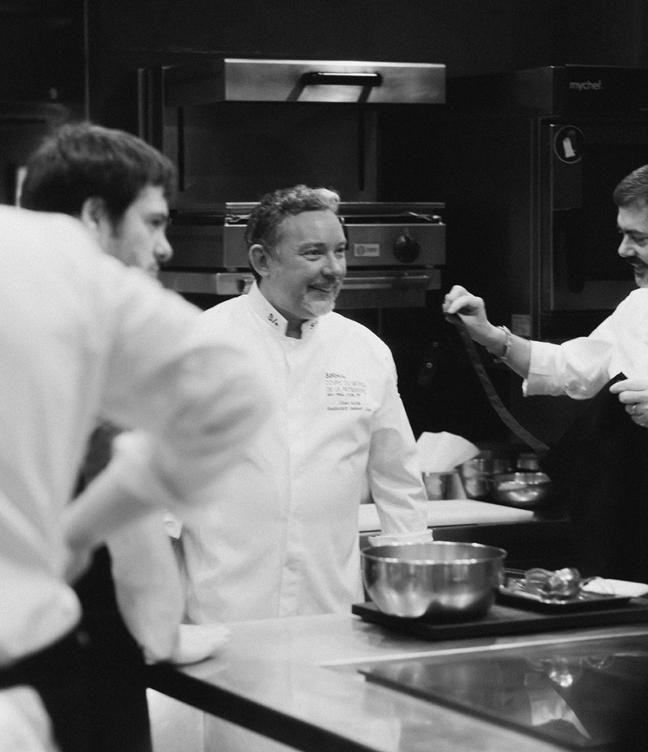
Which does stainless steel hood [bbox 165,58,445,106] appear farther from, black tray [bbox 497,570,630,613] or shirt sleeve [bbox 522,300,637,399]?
black tray [bbox 497,570,630,613]

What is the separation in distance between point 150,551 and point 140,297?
2.32ft

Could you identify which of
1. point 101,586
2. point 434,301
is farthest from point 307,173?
point 101,586

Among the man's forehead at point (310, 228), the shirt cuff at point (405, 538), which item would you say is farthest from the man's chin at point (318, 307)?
the shirt cuff at point (405, 538)

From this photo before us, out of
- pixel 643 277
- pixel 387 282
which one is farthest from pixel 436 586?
pixel 387 282

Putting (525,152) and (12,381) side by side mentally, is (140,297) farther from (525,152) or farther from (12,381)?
(525,152)

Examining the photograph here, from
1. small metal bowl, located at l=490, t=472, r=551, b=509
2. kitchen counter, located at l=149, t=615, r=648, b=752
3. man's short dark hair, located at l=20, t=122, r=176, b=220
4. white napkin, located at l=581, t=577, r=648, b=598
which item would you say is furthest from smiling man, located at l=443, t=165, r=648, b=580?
man's short dark hair, located at l=20, t=122, r=176, b=220

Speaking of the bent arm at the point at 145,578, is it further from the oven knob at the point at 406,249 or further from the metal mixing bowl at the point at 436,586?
the oven knob at the point at 406,249

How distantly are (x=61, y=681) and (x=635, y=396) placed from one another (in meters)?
1.97

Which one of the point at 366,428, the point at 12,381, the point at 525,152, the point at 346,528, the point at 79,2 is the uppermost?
the point at 79,2

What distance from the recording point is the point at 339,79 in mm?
4059

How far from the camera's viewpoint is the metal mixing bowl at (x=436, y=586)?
2.46 metres

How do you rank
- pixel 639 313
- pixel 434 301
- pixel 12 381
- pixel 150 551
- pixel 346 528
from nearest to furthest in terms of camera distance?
pixel 12 381
pixel 150 551
pixel 346 528
pixel 639 313
pixel 434 301

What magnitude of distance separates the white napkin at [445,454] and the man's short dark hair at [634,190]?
3.05ft

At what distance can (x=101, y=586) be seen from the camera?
2246mm
